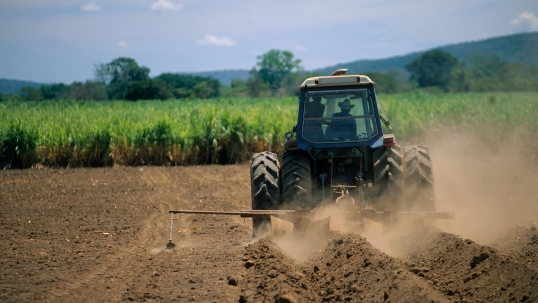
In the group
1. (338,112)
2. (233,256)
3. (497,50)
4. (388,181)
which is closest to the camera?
(233,256)

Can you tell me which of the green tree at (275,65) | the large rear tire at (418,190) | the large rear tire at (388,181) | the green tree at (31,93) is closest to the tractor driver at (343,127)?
the large rear tire at (388,181)

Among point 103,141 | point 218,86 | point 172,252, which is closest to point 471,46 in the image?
point 218,86

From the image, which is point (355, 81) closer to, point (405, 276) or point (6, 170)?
point (405, 276)

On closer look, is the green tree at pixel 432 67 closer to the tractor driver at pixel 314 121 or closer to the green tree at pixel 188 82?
the green tree at pixel 188 82

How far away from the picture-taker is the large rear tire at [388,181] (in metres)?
7.50

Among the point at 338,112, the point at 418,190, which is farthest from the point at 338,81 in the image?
the point at 418,190

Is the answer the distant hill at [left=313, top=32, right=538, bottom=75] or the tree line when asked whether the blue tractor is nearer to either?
the tree line

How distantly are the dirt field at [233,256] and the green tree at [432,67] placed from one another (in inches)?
3114

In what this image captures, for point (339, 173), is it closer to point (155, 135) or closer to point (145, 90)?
point (155, 135)

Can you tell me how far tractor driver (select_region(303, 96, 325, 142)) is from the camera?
26.4 feet

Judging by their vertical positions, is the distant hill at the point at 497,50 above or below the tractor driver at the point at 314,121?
above

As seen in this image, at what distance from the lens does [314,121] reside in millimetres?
8102

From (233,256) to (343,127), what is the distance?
237cm

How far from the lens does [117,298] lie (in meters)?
5.44
